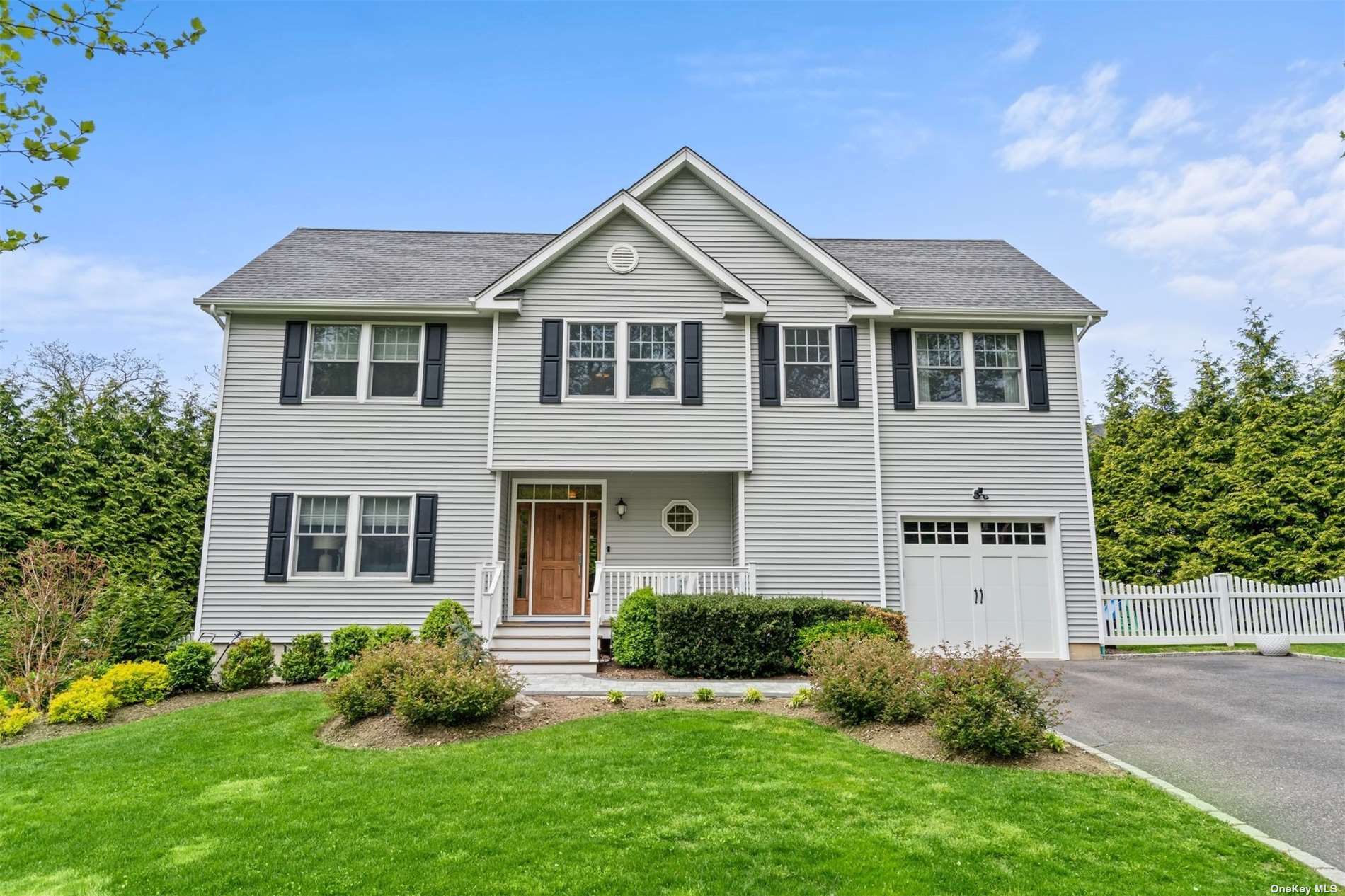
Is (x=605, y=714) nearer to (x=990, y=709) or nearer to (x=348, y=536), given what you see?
(x=990, y=709)

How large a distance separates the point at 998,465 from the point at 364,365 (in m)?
11.5

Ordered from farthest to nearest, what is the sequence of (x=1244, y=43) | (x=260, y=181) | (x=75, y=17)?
(x=260, y=181)
(x=1244, y=43)
(x=75, y=17)

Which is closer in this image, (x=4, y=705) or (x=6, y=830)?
(x=6, y=830)

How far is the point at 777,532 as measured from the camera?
12.0 m

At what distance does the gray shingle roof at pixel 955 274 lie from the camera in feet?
41.9

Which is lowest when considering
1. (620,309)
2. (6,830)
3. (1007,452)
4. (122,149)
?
(6,830)

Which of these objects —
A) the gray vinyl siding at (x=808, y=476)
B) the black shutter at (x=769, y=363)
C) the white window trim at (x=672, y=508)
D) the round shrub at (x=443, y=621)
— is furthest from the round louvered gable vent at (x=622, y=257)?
the round shrub at (x=443, y=621)

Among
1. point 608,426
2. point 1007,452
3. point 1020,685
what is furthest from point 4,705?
point 1007,452

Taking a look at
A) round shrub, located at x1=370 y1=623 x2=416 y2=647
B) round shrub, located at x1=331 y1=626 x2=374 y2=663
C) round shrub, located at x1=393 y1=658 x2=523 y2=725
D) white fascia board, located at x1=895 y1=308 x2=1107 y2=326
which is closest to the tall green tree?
round shrub, located at x1=393 y1=658 x2=523 y2=725

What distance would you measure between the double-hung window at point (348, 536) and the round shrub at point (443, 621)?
4.82ft

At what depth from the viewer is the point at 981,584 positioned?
40.5 feet

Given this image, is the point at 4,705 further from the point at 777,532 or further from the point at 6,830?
the point at 777,532

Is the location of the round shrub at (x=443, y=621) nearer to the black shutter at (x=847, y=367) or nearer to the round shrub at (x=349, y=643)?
the round shrub at (x=349, y=643)

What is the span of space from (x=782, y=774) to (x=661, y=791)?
3.32 ft
